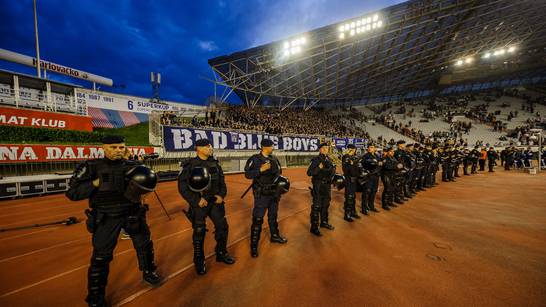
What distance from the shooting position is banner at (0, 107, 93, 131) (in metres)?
10.3

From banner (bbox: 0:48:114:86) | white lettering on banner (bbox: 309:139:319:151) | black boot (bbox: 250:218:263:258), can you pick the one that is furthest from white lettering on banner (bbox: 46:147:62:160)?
white lettering on banner (bbox: 309:139:319:151)

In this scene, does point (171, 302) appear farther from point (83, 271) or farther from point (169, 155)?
point (169, 155)

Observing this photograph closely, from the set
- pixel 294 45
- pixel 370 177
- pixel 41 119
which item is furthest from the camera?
pixel 294 45

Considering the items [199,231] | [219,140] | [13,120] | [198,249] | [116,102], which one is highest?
[116,102]

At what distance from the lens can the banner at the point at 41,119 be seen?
1031 cm

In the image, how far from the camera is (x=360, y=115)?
38.0 meters

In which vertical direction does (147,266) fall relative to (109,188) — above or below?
below

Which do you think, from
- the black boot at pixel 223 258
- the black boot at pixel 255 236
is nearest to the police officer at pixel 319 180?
the black boot at pixel 255 236

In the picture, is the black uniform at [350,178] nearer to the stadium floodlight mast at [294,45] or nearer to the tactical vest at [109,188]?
the tactical vest at [109,188]

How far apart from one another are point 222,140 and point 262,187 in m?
10.1

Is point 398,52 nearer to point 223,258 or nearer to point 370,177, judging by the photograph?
point 370,177

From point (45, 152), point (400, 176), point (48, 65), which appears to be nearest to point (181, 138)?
point (45, 152)

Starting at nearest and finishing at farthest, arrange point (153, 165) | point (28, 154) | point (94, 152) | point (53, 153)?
point (28, 154), point (53, 153), point (94, 152), point (153, 165)

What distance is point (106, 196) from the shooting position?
7.72 feet
